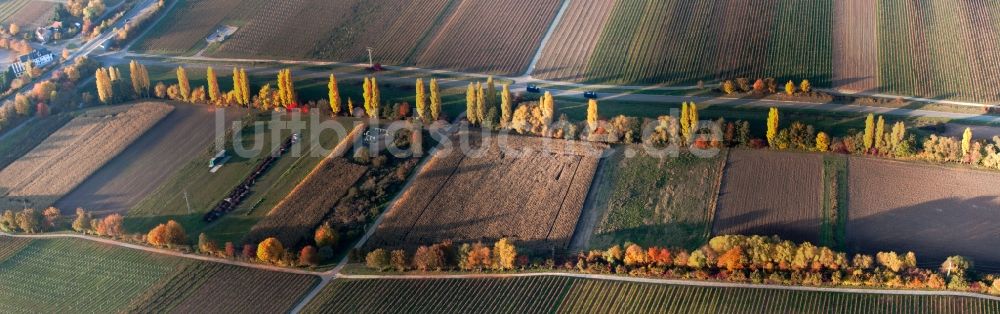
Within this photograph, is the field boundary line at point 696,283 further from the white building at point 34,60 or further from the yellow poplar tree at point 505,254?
the white building at point 34,60

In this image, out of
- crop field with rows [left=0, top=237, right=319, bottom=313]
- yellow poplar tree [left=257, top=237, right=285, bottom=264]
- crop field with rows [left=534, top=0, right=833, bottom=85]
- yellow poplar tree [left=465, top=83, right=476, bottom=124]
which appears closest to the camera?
crop field with rows [left=0, top=237, right=319, bottom=313]

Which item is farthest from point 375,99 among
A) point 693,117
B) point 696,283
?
point 696,283

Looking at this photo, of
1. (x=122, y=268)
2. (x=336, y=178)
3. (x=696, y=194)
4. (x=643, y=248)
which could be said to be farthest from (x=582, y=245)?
(x=122, y=268)

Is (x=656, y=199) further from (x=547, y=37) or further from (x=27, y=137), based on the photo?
(x=27, y=137)

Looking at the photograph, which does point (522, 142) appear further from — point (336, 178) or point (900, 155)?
point (900, 155)

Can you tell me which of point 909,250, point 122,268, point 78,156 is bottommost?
point 909,250

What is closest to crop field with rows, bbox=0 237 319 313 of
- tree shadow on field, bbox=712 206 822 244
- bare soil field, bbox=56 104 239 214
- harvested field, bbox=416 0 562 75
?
bare soil field, bbox=56 104 239 214

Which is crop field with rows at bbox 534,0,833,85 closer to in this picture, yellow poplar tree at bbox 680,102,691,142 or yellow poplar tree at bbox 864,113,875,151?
yellow poplar tree at bbox 680,102,691,142
